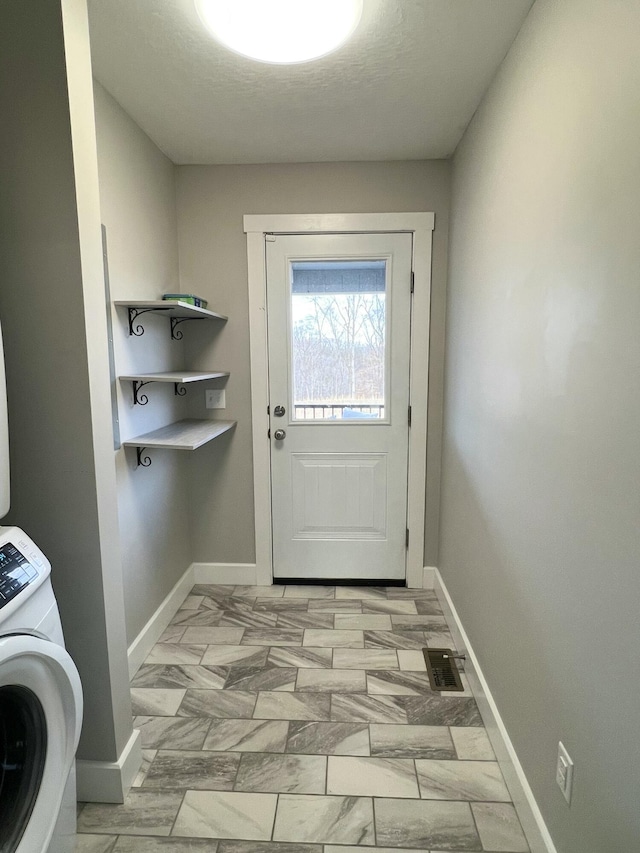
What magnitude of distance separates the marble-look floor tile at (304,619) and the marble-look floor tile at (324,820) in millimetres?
910

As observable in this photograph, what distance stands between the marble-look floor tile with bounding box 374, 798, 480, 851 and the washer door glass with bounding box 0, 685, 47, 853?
93 centimetres

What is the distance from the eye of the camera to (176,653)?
211 centimetres

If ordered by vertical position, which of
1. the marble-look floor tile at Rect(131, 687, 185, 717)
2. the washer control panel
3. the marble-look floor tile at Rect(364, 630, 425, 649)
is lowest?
the marble-look floor tile at Rect(131, 687, 185, 717)

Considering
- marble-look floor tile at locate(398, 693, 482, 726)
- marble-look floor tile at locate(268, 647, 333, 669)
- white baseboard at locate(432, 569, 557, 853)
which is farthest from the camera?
marble-look floor tile at locate(268, 647, 333, 669)

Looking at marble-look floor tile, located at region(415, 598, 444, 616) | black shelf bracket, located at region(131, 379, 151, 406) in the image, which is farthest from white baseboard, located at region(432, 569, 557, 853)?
black shelf bracket, located at region(131, 379, 151, 406)

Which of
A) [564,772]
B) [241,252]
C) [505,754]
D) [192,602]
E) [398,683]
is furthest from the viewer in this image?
[192,602]

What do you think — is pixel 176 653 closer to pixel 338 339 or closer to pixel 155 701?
pixel 155 701

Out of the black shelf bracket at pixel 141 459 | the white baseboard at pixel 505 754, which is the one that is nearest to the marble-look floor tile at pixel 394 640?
the white baseboard at pixel 505 754

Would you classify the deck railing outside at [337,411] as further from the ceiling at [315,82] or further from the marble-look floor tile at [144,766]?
the marble-look floor tile at [144,766]

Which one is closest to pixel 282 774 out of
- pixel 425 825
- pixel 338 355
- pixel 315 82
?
pixel 425 825

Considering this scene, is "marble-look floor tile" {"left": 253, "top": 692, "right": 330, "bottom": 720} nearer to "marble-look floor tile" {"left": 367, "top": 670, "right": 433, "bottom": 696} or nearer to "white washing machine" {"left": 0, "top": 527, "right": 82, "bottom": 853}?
"marble-look floor tile" {"left": 367, "top": 670, "right": 433, "bottom": 696}

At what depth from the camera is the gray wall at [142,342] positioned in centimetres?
179

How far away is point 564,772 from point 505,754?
0.43 metres

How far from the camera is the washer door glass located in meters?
0.96
